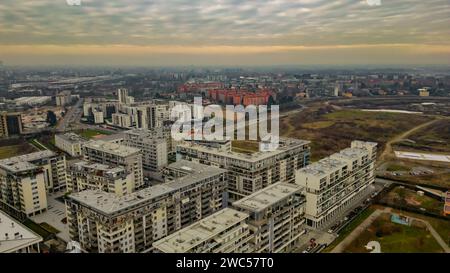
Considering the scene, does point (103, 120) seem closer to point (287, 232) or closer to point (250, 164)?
point (250, 164)

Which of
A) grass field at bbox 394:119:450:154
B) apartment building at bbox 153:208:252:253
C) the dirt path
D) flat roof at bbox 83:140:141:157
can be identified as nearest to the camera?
apartment building at bbox 153:208:252:253

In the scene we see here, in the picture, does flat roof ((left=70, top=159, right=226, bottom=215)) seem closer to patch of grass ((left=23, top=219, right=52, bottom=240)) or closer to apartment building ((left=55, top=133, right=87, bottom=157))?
patch of grass ((left=23, top=219, right=52, bottom=240))

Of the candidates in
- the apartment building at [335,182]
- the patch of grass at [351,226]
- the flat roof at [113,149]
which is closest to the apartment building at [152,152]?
the flat roof at [113,149]

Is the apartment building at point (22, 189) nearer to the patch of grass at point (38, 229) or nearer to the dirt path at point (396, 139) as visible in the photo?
the patch of grass at point (38, 229)

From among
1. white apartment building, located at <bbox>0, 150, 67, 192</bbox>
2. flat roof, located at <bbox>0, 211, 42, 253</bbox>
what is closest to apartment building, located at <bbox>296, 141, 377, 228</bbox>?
flat roof, located at <bbox>0, 211, 42, 253</bbox>

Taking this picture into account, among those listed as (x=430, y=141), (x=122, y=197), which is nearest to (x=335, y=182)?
(x=122, y=197)
